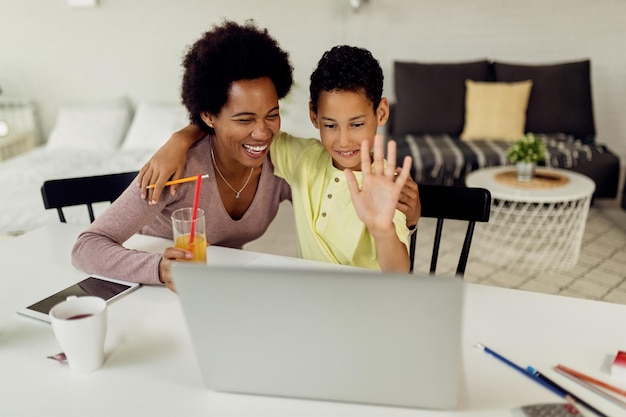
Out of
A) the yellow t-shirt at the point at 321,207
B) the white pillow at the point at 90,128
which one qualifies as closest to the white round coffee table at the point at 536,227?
the yellow t-shirt at the point at 321,207

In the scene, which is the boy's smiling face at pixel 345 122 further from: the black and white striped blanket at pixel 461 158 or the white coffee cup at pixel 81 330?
the black and white striped blanket at pixel 461 158

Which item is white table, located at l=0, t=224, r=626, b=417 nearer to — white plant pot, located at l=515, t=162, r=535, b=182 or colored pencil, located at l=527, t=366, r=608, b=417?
colored pencil, located at l=527, t=366, r=608, b=417

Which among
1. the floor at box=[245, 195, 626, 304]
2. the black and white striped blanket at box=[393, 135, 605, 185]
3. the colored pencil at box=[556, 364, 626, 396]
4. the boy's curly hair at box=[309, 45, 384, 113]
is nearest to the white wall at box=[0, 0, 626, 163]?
the black and white striped blanket at box=[393, 135, 605, 185]

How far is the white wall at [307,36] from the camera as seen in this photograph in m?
4.00

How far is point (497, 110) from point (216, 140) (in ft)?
9.42

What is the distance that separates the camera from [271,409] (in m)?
0.75

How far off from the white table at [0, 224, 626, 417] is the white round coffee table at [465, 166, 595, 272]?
5.58 feet

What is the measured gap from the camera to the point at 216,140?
56.7 inches

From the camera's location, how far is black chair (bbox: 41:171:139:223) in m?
1.49

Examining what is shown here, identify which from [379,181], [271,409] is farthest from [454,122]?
[271,409]

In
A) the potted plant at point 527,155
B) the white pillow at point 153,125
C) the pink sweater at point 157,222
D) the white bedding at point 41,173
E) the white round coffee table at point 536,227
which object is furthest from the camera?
the white pillow at point 153,125

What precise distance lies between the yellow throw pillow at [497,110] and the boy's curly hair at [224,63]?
280cm

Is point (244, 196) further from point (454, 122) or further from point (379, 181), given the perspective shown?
point (454, 122)

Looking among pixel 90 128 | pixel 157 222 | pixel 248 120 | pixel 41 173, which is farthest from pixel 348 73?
pixel 90 128
